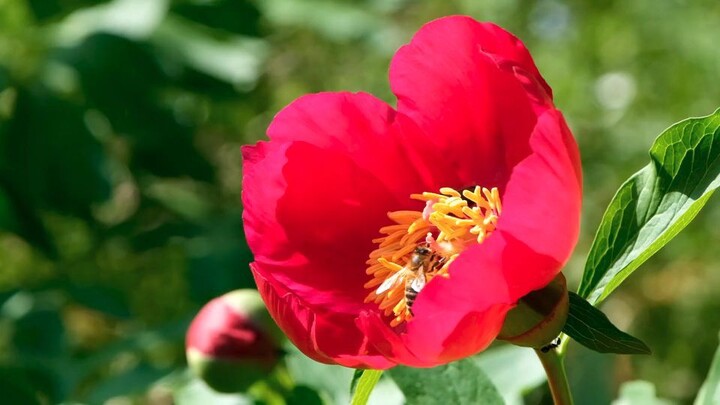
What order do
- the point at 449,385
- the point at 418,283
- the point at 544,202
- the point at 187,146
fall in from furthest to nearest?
the point at 187,146 → the point at 449,385 → the point at 418,283 → the point at 544,202

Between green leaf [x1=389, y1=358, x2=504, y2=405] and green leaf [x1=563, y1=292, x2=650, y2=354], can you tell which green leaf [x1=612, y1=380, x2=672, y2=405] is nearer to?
green leaf [x1=389, y1=358, x2=504, y2=405]

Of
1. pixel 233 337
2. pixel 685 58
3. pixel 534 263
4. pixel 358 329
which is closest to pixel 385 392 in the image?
pixel 233 337

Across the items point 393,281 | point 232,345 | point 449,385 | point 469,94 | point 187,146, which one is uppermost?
point 469,94

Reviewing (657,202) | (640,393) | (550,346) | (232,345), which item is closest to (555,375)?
(550,346)

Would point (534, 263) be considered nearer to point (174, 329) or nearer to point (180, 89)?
point (174, 329)

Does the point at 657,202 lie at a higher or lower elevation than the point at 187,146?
higher

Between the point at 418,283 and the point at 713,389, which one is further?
the point at 713,389

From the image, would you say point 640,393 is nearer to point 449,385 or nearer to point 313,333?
point 449,385

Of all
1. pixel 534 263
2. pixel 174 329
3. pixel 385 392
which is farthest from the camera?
pixel 174 329
